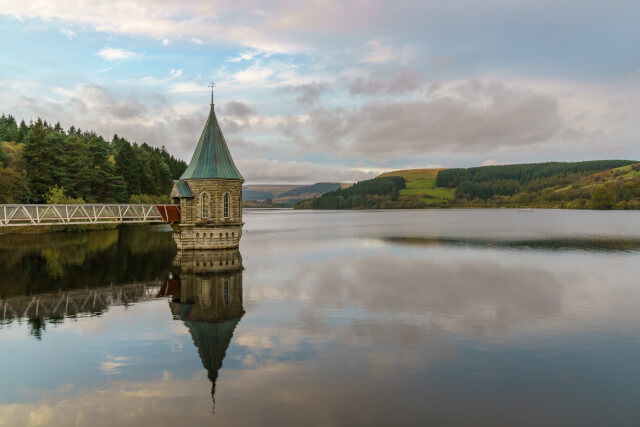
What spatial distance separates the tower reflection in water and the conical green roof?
8.21 m

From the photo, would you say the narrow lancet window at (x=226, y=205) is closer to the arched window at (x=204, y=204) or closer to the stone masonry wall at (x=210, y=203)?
the stone masonry wall at (x=210, y=203)

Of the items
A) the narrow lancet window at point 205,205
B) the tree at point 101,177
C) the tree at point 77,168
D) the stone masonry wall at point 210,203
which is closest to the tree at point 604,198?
the stone masonry wall at point 210,203

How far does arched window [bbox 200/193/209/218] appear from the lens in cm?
4009

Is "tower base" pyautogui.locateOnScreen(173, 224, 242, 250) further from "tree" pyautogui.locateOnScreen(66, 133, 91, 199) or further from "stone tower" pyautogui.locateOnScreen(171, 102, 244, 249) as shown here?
"tree" pyautogui.locateOnScreen(66, 133, 91, 199)

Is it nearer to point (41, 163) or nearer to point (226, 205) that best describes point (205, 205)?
point (226, 205)

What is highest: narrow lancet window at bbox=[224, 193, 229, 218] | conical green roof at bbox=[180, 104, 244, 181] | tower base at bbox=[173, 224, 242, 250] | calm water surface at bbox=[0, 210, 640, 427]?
conical green roof at bbox=[180, 104, 244, 181]

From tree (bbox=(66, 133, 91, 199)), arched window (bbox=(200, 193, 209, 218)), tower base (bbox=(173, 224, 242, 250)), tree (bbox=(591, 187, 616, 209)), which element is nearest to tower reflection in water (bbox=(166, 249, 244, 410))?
tower base (bbox=(173, 224, 242, 250))

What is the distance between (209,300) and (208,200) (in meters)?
18.1

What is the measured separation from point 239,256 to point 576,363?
31.9m

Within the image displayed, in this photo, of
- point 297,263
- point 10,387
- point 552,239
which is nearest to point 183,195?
point 297,263

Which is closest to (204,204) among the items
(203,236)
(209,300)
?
(203,236)

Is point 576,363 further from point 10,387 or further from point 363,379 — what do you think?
point 10,387

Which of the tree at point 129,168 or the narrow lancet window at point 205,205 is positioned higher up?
the tree at point 129,168

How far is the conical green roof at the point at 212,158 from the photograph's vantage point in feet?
132
